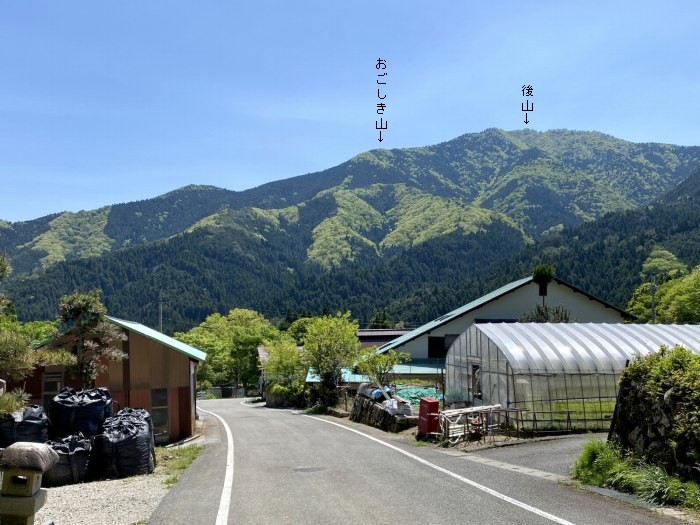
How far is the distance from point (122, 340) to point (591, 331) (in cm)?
2030

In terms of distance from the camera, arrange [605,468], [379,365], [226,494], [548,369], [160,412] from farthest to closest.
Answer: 1. [379,365]
2. [160,412]
3. [548,369]
4. [226,494]
5. [605,468]

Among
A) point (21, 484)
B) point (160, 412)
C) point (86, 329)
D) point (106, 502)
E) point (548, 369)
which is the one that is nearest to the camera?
point (21, 484)

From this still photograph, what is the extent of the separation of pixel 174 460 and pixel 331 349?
21839 mm

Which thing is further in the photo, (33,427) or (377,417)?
(377,417)

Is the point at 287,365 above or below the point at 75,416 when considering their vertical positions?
below

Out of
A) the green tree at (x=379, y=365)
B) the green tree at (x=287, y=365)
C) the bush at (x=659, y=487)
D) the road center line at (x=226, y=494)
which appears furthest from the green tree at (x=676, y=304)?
the bush at (x=659, y=487)

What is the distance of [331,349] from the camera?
4088 cm

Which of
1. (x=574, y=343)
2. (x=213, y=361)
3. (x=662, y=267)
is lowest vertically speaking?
(x=213, y=361)

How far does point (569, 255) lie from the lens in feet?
456

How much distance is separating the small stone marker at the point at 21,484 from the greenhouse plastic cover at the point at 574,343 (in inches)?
747

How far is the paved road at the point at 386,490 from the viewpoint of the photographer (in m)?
9.94

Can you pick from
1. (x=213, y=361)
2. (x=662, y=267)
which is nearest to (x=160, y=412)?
(x=213, y=361)

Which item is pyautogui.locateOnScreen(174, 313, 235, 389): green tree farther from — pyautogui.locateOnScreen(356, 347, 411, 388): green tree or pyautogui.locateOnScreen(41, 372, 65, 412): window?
pyautogui.locateOnScreen(41, 372, 65, 412): window

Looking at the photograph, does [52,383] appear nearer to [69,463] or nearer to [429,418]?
[69,463]
